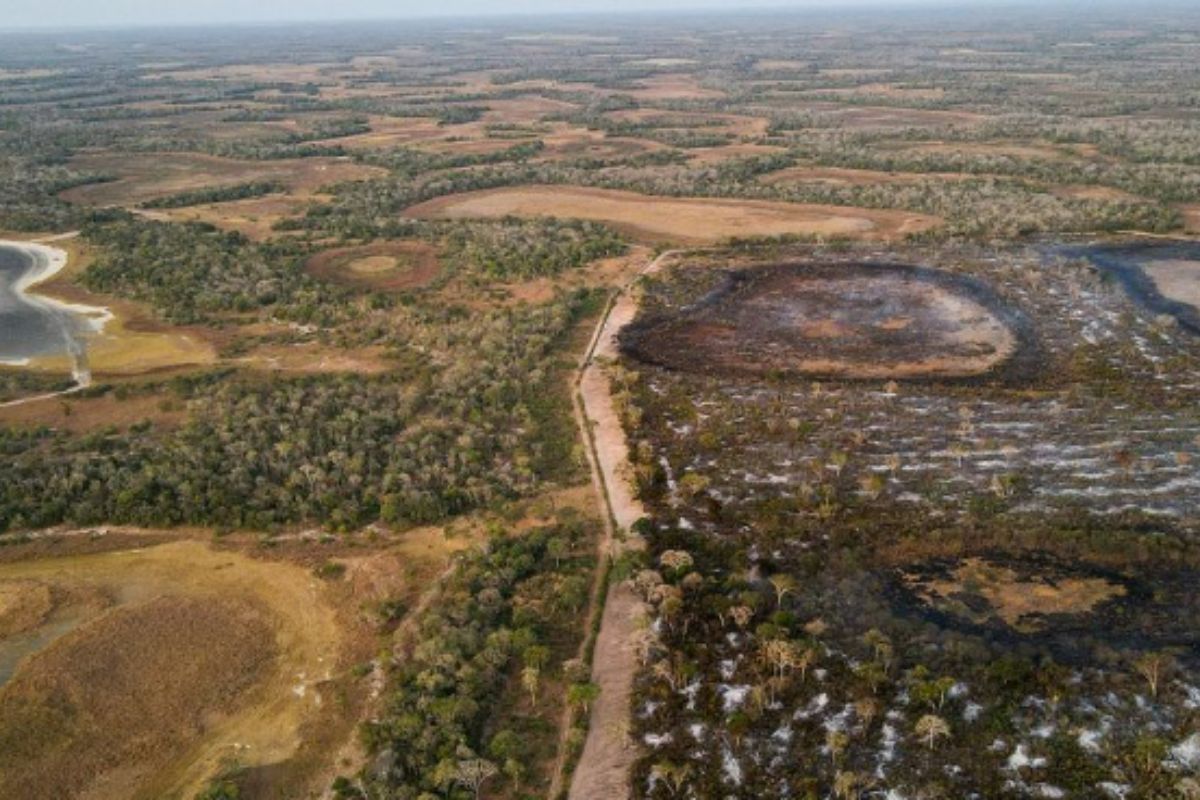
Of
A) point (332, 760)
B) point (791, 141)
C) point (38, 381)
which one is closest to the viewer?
point (332, 760)

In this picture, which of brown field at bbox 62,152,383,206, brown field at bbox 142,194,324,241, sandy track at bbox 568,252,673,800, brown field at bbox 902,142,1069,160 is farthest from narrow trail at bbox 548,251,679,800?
brown field at bbox 902,142,1069,160

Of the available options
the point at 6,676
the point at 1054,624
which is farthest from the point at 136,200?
the point at 1054,624

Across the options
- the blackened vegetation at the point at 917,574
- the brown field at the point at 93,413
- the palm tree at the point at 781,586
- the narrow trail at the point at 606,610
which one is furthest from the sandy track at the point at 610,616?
the brown field at the point at 93,413

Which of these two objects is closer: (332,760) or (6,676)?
(332,760)

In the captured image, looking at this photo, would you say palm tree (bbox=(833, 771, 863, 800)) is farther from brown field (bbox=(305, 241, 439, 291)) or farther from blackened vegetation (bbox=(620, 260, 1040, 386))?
brown field (bbox=(305, 241, 439, 291))

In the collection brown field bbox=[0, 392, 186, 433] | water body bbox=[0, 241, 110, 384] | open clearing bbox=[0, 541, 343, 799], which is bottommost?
open clearing bbox=[0, 541, 343, 799]

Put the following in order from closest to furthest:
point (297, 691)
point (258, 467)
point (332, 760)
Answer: point (332, 760) → point (297, 691) → point (258, 467)

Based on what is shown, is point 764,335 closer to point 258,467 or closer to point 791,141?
point 258,467
